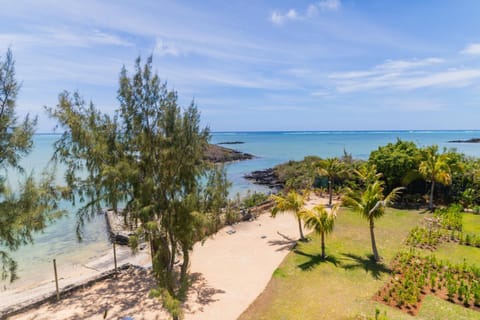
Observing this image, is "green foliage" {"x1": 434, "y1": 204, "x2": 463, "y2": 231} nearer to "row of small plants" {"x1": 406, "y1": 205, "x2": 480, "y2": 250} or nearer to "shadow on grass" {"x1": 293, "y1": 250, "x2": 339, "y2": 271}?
"row of small plants" {"x1": 406, "y1": 205, "x2": 480, "y2": 250}

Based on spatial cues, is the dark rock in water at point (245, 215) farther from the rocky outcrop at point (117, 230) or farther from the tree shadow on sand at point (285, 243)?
the rocky outcrop at point (117, 230)

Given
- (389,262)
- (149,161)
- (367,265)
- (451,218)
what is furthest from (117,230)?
(451,218)

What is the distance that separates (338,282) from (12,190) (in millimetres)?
9628

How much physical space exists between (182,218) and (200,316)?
276 cm

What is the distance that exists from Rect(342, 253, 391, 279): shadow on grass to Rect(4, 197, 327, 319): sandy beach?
2423 mm

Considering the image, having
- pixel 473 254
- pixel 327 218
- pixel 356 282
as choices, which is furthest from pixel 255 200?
pixel 473 254

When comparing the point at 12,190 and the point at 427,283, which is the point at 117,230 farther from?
the point at 427,283

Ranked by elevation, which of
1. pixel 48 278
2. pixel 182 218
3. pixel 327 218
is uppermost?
pixel 182 218

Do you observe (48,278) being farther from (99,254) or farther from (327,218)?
(327,218)

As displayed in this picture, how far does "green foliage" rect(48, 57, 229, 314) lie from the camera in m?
7.25

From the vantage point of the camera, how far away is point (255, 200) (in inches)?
740

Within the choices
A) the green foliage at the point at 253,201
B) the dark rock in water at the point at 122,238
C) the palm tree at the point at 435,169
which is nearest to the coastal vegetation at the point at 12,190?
the dark rock in water at the point at 122,238

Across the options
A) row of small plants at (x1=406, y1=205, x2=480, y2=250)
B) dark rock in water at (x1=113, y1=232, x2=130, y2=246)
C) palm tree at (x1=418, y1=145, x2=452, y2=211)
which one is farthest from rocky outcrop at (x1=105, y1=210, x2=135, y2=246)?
palm tree at (x1=418, y1=145, x2=452, y2=211)

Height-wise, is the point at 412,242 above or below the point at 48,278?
above
